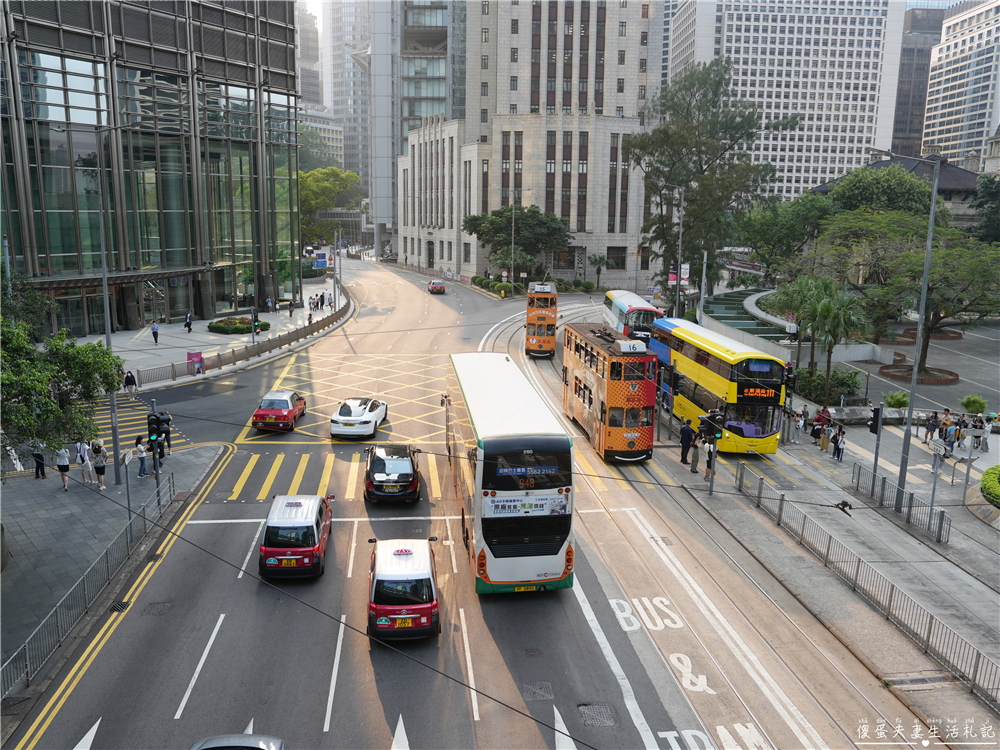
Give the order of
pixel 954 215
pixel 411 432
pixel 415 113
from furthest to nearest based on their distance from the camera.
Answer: pixel 415 113 < pixel 954 215 < pixel 411 432

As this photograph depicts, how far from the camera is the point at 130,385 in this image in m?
Answer: 37.6

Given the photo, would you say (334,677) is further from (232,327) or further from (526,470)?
(232,327)

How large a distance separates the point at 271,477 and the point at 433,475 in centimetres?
597

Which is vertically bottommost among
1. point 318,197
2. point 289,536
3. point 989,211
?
point 289,536

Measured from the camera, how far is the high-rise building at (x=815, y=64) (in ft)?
616

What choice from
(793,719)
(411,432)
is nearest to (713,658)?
(793,719)

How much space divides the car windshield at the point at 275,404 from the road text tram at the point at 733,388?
17913mm

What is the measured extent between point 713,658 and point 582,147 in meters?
85.5

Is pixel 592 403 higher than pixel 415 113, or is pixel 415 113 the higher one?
pixel 415 113

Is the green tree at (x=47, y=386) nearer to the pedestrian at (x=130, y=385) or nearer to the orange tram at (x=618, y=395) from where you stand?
the orange tram at (x=618, y=395)

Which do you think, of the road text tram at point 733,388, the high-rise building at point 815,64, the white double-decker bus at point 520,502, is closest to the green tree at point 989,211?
the road text tram at point 733,388

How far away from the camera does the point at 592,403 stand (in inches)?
1197

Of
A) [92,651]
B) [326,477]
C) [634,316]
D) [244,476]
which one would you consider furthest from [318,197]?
[92,651]

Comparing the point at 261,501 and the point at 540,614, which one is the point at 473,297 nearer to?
the point at 261,501
